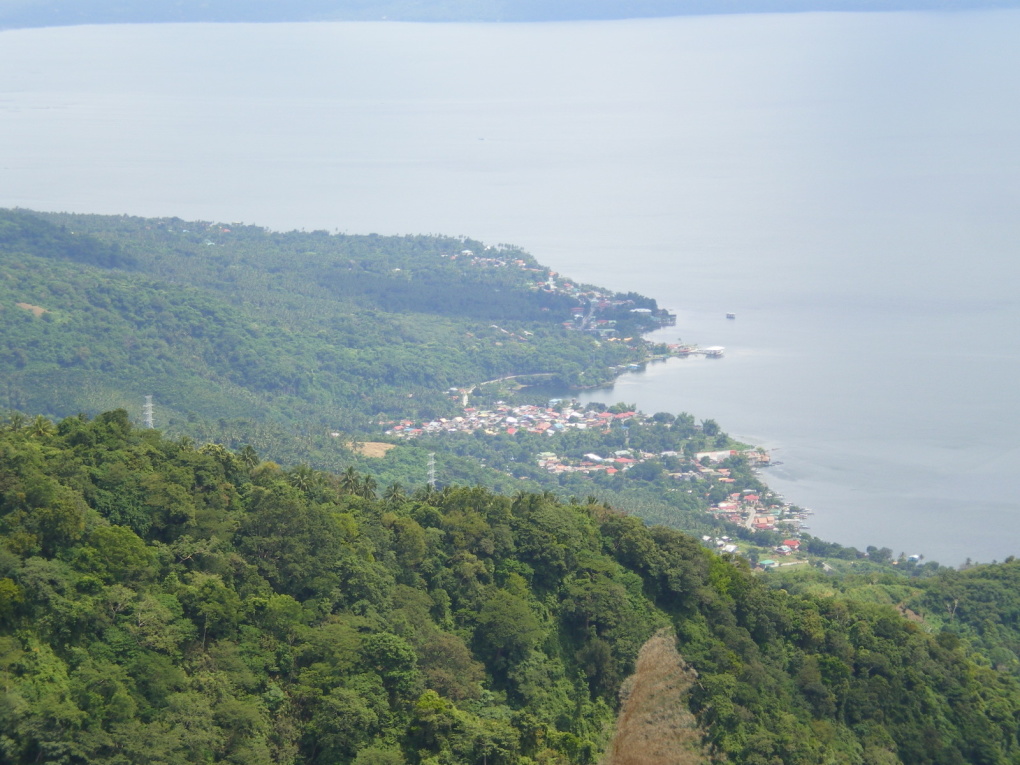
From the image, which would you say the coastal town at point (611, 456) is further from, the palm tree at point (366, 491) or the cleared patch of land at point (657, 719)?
the cleared patch of land at point (657, 719)

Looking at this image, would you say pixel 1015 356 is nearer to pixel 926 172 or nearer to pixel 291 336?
pixel 291 336

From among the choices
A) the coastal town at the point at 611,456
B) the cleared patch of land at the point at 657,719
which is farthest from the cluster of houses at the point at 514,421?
the cleared patch of land at the point at 657,719

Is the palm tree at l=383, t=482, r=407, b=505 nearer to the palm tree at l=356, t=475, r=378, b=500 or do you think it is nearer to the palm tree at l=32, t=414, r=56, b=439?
the palm tree at l=356, t=475, r=378, b=500

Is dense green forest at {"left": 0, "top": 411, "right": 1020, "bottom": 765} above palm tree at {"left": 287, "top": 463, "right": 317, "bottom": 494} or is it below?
below

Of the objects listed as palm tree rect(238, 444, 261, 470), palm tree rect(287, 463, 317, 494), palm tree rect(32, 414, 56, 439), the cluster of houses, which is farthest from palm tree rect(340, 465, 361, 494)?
the cluster of houses

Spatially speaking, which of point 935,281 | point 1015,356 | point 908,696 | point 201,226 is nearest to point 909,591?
point 908,696

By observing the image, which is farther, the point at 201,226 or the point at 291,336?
the point at 201,226
